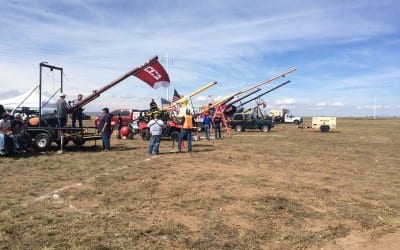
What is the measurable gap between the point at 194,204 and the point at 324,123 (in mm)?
31936

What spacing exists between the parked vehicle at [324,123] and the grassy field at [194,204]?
24.3 meters

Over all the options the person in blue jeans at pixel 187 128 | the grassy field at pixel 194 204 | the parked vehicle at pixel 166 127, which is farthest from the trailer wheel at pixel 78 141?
the parked vehicle at pixel 166 127

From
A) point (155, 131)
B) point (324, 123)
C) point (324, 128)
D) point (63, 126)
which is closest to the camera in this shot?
point (155, 131)

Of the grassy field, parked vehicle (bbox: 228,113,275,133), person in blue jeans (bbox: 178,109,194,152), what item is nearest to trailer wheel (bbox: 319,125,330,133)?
parked vehicle (bbox: 228,113,275,133)

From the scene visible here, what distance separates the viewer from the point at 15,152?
47.8 ft

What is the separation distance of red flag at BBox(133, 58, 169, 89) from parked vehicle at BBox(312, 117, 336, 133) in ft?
79.3

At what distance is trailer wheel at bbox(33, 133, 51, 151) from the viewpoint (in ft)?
48.9

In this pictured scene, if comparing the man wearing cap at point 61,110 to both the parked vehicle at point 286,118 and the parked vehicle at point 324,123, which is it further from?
the parked vehicle at point 286,118

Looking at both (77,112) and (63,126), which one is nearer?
(63,126)

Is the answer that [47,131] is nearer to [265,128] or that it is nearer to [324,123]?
[265,128]

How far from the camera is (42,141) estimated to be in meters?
14.9

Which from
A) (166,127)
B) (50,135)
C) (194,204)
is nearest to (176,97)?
(166,127)

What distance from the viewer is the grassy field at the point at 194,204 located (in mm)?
5863

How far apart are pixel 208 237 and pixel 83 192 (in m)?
3.70
